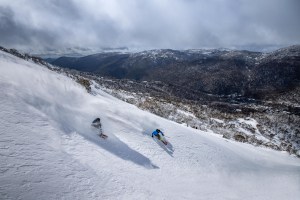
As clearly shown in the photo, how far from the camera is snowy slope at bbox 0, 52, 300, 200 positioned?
9.79 m

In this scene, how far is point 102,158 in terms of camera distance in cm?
1316

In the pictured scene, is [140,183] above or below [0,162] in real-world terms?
below

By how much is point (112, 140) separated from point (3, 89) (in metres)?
7.42

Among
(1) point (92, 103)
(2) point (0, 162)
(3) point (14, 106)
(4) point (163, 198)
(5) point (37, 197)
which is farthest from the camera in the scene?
(1) point (92, 103)

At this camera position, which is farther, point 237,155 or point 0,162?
point 237,155

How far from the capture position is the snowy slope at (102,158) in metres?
9.79

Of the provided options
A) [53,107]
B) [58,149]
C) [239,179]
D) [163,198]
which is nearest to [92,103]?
[53,107]

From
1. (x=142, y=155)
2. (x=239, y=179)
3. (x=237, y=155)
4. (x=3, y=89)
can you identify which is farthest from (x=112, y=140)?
(x=237, y=155)

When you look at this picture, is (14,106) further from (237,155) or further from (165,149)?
(237,155)

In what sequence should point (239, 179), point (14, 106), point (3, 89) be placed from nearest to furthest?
point (14, 106)
point (3, 89)
point (239, 179)

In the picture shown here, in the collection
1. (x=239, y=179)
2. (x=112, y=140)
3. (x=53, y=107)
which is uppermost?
(x=53, y=107)

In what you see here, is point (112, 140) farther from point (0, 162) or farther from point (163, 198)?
point (0, 162)

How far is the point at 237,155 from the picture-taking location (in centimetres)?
2284

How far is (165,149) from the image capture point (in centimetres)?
1809
